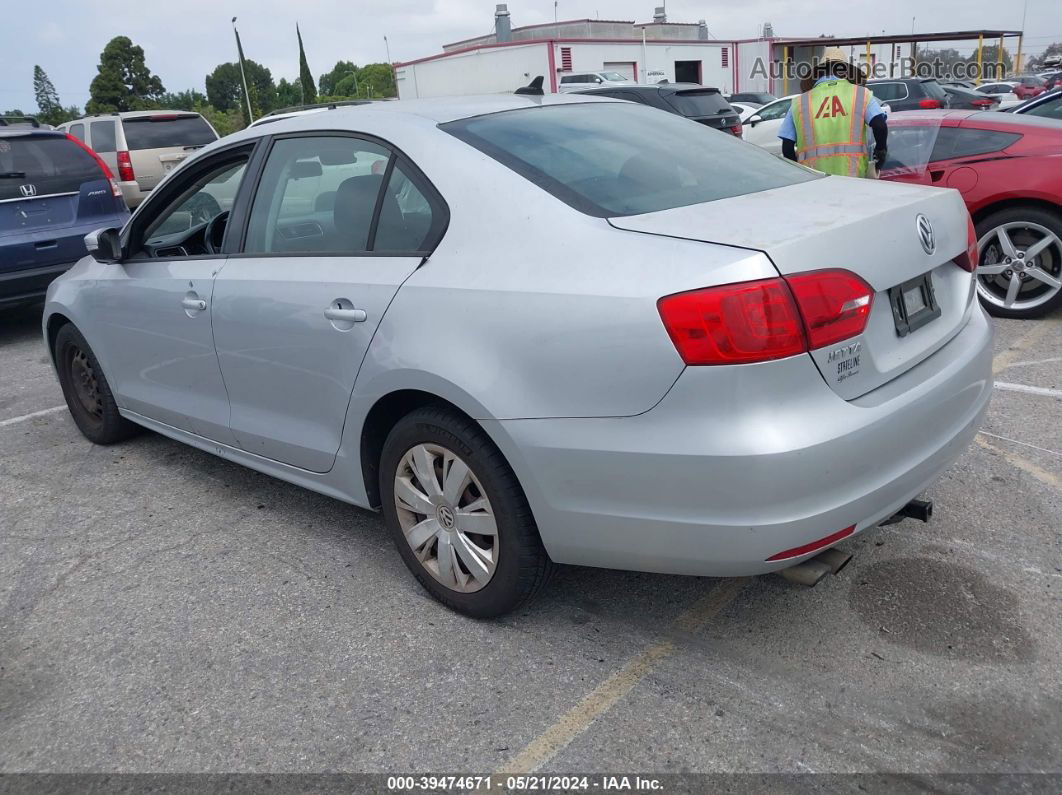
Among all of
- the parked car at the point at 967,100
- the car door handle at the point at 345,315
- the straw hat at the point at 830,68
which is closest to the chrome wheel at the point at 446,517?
the car door handle at the point at 345,315

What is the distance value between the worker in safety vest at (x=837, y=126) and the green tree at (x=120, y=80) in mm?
60576

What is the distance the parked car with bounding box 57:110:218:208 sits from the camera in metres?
14.1

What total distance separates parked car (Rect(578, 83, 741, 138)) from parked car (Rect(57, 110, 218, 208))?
6.74m

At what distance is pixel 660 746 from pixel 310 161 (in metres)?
2.44

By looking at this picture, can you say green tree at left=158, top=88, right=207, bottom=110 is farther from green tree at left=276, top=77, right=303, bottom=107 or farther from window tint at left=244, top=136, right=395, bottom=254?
window tint at left=244, top=136, right=395, bottom=254

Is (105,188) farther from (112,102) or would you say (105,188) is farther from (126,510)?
(112,102)

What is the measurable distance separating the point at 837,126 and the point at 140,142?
11.7m

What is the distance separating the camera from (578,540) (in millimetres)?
2650

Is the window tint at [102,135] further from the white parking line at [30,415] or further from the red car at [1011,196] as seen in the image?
the red car at [1011,196]

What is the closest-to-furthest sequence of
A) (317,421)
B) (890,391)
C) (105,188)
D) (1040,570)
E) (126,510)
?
(890,391)
(1040,570)
(317,421)
(126,510)
(105,188)

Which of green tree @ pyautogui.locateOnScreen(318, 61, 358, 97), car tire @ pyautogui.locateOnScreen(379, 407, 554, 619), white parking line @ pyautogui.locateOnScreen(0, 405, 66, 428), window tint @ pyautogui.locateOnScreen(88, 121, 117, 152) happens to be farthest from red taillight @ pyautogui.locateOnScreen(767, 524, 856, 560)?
green tree @ pyautogui.locateOnScreen(318, 61, 358, 97)

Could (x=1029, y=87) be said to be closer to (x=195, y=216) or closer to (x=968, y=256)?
(x=968, y=256)

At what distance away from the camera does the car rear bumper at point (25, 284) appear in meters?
7.45

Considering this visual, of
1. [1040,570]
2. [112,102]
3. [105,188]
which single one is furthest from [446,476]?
[112,102]
